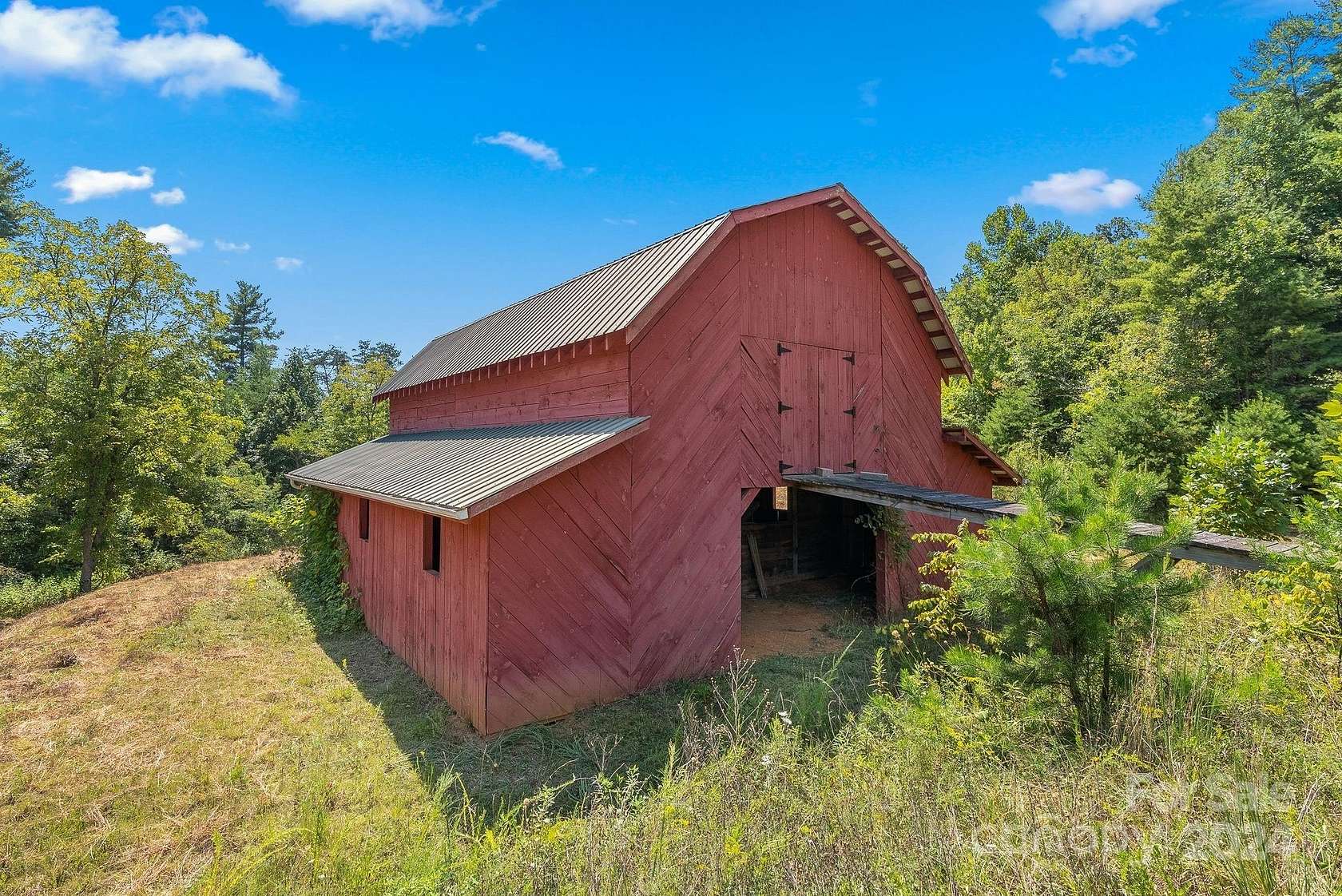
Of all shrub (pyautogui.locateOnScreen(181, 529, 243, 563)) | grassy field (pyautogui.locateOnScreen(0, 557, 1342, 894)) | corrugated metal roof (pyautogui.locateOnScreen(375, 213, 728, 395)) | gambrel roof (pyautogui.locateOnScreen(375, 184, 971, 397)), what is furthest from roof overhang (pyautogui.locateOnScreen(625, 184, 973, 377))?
shrub (pyautogui.locateOnScreen(181, 529, 243, 563))

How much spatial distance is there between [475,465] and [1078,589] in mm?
6062

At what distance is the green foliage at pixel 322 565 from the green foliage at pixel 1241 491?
50.2ft

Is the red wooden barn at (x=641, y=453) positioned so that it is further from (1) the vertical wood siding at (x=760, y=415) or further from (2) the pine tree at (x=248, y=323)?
(2) the pine tree at (x=248, y=323)

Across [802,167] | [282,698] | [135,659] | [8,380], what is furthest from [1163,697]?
[8,380]

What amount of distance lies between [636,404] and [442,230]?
39.0ft

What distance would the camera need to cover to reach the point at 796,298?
28.4ft

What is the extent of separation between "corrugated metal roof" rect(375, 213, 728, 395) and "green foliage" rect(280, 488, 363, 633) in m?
3.40

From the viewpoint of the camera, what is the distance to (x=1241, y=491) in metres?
10.9

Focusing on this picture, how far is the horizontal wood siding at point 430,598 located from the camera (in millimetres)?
6164

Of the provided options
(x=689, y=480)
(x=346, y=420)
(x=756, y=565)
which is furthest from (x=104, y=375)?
(x=756, y=565)

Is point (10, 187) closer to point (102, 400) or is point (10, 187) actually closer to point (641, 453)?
point (102, 400)

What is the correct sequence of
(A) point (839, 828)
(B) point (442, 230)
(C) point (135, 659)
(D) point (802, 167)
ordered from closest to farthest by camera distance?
(A) point (839, 828) → (C) point (135, 659) → (D) point (802, 167) → (B) point (442, 230)

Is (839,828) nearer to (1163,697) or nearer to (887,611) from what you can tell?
(1163,697)

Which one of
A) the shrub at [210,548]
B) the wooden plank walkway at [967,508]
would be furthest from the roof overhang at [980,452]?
the shrub at [210,548]
